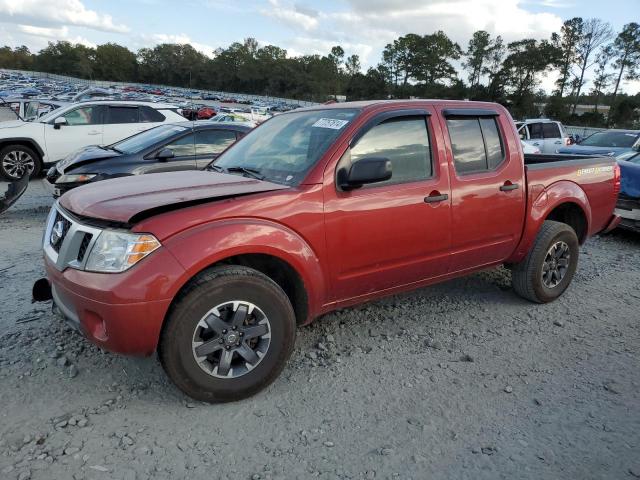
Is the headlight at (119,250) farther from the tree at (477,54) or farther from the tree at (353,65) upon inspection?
the tree at (353,65)

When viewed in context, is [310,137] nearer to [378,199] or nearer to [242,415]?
[378,199]

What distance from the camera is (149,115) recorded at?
10391mm

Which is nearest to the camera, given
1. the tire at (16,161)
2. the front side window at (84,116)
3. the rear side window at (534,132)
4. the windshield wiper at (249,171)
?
the windshield wiper at (249,171)

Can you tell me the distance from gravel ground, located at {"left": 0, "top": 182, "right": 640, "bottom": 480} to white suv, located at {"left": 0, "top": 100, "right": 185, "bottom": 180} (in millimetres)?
6699

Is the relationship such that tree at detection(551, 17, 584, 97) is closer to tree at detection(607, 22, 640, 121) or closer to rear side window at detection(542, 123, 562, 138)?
tree at detection(607, 22, 640, 121)

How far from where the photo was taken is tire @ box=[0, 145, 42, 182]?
9.67m

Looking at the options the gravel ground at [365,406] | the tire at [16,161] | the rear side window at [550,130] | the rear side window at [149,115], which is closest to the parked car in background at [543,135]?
the rear side window at [550,130]

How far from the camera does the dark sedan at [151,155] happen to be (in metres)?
6.71

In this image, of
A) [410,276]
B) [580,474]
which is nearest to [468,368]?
[410,276]

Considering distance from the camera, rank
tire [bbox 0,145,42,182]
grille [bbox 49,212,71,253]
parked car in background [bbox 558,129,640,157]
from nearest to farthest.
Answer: grille [bbox 49,212,71,253], tire [bbox 0,145,42,182], parked car in background [bbox 558,129,640,157]

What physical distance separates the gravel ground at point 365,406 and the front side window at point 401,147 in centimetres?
129

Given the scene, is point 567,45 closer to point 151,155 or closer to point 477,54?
point 477,54

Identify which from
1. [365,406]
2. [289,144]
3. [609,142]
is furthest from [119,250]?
[609,142]

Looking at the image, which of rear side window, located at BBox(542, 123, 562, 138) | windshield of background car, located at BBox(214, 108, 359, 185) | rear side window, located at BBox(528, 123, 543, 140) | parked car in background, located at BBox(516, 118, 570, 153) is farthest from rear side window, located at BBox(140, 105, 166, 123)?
rear side window, located at BBox(542, 123, 562, 138)
